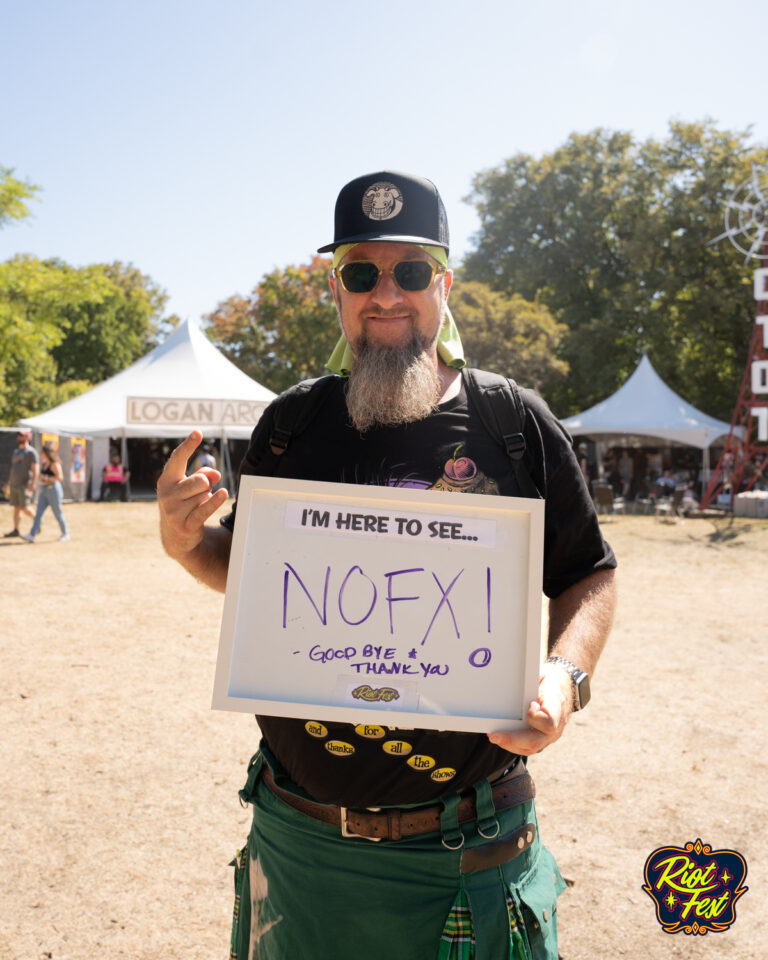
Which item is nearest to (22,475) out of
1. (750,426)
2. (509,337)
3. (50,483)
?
(50,483)

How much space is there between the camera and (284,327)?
38125mm

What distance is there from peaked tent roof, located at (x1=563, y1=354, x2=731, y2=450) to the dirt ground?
618 inches

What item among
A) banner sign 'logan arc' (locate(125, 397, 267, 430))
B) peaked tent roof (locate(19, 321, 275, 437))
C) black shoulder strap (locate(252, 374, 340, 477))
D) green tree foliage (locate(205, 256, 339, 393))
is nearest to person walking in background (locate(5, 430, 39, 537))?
peaked tent roof (locate(19, 321, 275, 437))

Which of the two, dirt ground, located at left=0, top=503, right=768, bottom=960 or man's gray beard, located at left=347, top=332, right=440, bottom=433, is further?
dirt ground, located at left=0, top=503, right=768, bottom=960

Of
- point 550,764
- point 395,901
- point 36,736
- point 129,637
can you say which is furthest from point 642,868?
point 129,637

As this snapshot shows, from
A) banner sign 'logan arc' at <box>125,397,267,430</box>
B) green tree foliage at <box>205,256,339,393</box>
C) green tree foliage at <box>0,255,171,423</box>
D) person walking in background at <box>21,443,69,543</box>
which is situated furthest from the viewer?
green tree foliage at <box>205,256,339,393</box>

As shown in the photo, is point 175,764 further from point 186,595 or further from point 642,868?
point 186,595

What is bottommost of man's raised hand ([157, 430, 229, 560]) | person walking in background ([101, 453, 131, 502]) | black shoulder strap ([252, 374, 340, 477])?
person walking in background ([101, 453, 131, 502])

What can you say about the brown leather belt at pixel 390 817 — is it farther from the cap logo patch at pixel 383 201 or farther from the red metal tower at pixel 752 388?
the red metal tower at pixel 752 388

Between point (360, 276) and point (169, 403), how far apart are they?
23.2 m

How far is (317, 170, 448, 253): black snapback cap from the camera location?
6.24ft

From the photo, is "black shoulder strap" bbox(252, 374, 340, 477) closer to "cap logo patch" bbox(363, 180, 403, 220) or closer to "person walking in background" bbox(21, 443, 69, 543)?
"cap logo patch" bbox(363, 180, 403, 220)

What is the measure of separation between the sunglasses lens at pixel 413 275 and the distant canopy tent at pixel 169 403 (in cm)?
2222

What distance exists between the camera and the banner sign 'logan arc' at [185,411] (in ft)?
78.5
